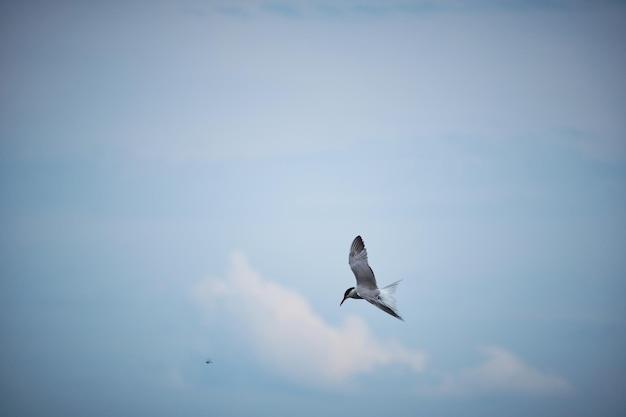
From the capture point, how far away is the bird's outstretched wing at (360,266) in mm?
29844

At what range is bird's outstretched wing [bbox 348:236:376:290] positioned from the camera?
29844mm

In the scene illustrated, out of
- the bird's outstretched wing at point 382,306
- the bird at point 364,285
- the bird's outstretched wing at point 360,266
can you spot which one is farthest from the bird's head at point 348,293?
the bird's outstretched wing at point 382,306

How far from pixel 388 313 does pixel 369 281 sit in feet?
11.8

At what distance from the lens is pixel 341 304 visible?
30203 millimetres

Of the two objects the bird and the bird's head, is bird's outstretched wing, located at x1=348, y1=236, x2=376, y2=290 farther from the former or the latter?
the bird's head

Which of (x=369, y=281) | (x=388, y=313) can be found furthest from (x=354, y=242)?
(x=388, y=313)

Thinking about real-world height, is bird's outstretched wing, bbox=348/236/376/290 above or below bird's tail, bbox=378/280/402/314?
above

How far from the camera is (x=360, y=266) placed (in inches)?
1189

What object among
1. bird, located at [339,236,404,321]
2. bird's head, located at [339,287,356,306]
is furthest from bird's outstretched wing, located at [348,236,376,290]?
bird's head, located at [339,287,356,306]

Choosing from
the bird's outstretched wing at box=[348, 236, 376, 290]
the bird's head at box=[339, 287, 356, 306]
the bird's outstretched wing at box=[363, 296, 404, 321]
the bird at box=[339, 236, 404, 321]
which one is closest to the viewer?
the bird's outstretched wing at box=[363, 296, 404, 321]

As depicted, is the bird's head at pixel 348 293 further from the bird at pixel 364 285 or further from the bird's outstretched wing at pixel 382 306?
the bird's outstretched wing at pixel 382 306

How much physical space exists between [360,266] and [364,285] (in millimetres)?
1023

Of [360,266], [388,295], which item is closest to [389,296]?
[388,295]

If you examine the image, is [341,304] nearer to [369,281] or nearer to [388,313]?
[369,281]
